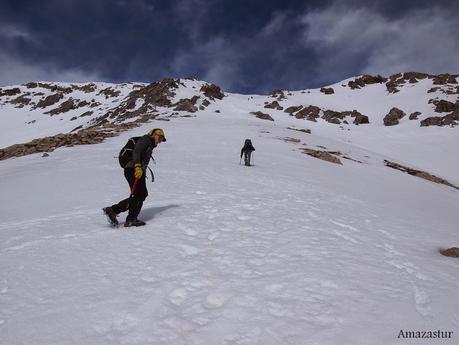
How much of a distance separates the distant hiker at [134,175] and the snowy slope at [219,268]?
394 mm

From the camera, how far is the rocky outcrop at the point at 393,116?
255 ft

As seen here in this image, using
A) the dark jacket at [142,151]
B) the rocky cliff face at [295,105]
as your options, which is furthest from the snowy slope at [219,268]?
the rocky cliff face at [295,105]

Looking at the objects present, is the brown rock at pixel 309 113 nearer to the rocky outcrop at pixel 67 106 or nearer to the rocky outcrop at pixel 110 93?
the rocky outcrop at pixel 110 93

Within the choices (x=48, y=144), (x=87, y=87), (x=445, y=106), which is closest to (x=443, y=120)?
(x=445, y=106)

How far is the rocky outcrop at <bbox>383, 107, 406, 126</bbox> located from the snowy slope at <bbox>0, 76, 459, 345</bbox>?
69.7 m

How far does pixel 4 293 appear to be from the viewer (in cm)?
491

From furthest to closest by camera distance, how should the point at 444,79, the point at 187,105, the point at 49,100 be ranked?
1. the point at 49,100
2. the point at 444,79
3. the point at 187,105

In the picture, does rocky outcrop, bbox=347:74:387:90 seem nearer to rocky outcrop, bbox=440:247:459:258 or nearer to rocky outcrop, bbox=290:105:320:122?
rocky outcrop, bbox=290:105:320:122

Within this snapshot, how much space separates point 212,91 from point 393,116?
4130cm

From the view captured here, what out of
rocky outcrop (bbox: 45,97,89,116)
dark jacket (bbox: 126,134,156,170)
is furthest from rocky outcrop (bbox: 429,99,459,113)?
rocky outcrop (bbox: 45,97,89,116)

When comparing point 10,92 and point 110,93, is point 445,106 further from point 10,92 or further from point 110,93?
point 10,92

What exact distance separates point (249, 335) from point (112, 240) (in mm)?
3999

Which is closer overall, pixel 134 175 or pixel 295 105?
pixel 134 175

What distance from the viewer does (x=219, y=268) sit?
19.5 feet
